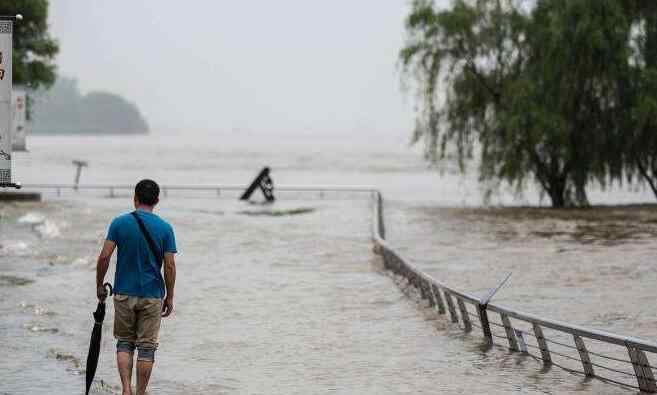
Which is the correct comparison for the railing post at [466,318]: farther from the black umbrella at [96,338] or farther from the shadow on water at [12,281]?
the shadow on water at [12,281]

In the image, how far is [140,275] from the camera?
8.69m

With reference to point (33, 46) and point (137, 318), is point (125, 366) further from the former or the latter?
point (33, 46)

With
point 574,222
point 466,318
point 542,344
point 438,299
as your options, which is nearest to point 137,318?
point 542,344

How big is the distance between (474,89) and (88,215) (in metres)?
14.6

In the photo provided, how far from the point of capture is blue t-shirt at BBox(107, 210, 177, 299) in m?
8.62

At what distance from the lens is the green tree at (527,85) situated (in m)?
37.3

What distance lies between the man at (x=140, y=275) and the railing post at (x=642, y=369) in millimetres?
4169

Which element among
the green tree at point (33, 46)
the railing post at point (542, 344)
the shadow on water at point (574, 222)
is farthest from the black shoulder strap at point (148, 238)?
the green tree at point (33, 46)

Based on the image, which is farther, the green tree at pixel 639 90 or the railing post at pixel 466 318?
the green tree at pixel 639 90

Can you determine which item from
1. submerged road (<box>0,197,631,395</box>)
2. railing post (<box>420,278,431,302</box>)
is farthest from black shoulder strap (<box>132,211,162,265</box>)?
railing post (<box>420,278,431,302</box>)

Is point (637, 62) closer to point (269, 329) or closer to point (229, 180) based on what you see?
point (269, 329)

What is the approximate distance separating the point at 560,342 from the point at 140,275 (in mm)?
8178

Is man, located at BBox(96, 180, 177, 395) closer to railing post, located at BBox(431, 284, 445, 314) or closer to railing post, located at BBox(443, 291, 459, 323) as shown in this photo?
railing post, located at BBox(443, 291, 459, 323)

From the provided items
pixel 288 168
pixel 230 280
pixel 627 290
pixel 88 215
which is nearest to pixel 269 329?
pixel 230 280
